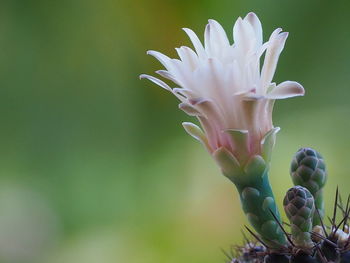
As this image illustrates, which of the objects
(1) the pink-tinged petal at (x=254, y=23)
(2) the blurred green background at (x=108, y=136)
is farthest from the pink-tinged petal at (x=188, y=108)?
(2) the blurred green background at (x=108, y=136)

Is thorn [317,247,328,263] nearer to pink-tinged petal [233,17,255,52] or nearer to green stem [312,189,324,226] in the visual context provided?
green stem [312,189,324,226]

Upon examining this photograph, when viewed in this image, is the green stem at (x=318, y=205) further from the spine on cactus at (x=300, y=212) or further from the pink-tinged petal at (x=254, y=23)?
the pink-tinged petal at (x=254, y=23)

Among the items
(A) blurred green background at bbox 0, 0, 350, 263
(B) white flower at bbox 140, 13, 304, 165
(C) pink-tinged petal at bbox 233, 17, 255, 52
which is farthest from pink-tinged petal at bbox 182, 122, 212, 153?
(A) blurred green background at bbox 0, 0, 350, 263

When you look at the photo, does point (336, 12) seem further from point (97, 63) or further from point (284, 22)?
point (97, 63)

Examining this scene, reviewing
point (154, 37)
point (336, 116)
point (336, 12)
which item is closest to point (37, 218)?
point (154, 37)

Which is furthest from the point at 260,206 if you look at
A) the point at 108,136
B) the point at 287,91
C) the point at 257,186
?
the point at 108,136
